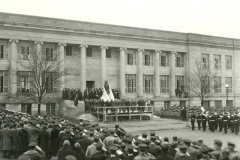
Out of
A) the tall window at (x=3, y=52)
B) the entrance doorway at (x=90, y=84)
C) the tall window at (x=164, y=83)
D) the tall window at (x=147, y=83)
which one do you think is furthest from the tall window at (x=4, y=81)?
the tall window at (x=164, y=83)

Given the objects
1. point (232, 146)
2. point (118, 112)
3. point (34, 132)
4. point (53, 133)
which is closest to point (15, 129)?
point (34, 132)

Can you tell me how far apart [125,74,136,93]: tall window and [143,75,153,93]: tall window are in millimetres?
1753

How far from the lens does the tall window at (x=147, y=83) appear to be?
138ft

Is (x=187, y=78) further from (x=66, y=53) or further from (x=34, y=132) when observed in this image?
(x=34, y=132)

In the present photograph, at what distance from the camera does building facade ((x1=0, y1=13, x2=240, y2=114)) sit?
32844 millimetres

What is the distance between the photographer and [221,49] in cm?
4828

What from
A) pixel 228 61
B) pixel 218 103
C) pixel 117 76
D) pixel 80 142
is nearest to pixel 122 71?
pixel 117 76

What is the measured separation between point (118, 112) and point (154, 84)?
1709 centimetres

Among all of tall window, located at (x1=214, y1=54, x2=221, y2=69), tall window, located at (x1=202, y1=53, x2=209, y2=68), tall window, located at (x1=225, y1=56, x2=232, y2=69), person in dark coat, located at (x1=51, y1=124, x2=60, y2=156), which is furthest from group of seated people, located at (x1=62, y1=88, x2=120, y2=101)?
tall window, located at (x1=225, y1=56, x2=232, y2=69)

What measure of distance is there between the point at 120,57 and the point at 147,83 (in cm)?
621

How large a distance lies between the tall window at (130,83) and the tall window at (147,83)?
1753 mm

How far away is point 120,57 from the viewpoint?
39781mm

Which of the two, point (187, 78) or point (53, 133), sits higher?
point (187, 78)

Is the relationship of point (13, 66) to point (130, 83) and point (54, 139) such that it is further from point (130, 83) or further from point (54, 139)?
point (54, 139)
